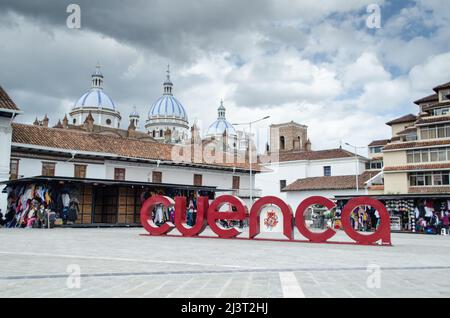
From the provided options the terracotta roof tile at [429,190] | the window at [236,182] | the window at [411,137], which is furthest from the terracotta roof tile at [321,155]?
the terracotta roof tile at [429,190]

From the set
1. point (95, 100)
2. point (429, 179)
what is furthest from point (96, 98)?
point (429, 179)

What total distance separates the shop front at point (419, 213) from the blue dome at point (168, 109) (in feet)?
229

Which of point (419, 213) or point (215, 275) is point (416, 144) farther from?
point (215, 275)

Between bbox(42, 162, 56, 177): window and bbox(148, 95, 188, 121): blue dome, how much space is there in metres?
64.0

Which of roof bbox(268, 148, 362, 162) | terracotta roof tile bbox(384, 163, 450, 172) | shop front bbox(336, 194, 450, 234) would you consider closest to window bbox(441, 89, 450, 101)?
terracotta roof tile bbox(384, 163, 450, 172)

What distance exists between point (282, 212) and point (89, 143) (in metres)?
23.9

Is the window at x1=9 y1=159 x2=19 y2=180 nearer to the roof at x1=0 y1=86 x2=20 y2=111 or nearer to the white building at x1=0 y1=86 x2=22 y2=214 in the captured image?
the white building at x1=0 y1=86 x2=22 y2=214

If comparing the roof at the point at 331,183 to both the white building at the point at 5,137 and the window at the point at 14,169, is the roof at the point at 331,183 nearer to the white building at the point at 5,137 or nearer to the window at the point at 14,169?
the window at the point at 14,169

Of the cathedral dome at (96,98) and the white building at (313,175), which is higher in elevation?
the cathedral dome at (96,98)

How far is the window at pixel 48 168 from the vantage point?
114 ft

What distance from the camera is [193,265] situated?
10578 mm

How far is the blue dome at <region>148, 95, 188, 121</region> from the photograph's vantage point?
99.1 meters
